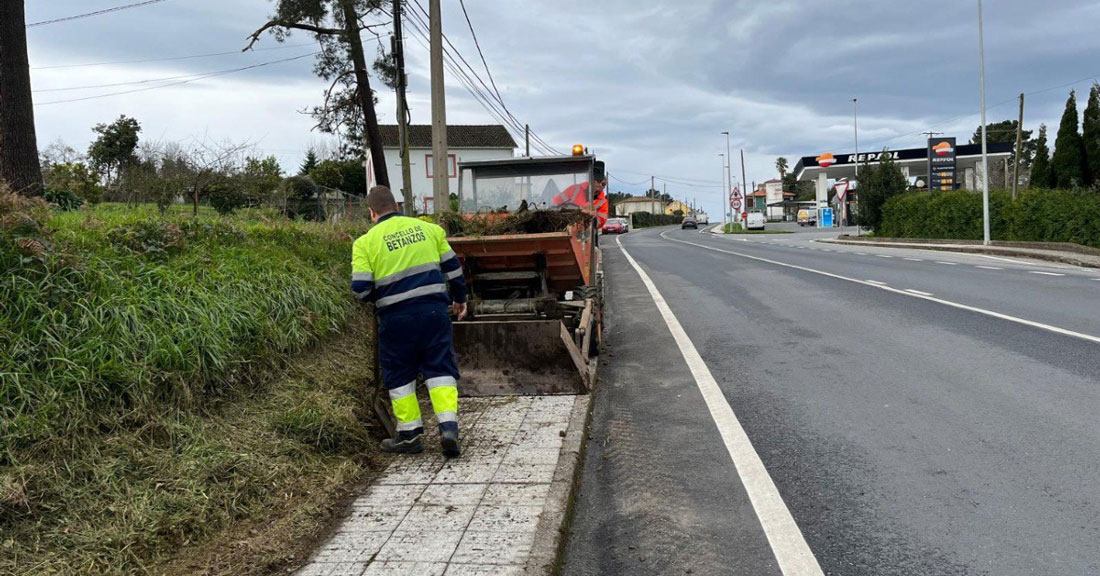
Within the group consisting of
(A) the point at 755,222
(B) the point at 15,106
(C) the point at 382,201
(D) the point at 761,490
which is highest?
(B) the point at 15,106

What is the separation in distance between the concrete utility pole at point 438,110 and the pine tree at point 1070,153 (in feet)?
86.7

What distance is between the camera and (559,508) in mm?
4078

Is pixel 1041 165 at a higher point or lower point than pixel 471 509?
higher

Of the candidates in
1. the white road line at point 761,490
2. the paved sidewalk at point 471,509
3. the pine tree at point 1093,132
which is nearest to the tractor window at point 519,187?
the white road line at point 761,490

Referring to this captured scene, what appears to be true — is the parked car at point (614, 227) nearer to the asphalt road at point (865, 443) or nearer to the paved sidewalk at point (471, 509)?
the asphalt road at point (865, 443)

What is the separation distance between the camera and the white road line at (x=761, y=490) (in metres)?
3.50

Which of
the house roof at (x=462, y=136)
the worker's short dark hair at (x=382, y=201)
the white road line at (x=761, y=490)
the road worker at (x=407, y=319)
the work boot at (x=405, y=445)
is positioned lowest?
the white road line at (x=761, y=490)

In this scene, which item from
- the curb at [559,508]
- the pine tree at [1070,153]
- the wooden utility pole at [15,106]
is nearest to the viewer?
the curb at [559,508]

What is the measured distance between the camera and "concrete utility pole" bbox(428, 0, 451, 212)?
1423 cm

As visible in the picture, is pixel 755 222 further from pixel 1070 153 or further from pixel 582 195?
pixel 582 195

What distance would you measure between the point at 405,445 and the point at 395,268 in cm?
119

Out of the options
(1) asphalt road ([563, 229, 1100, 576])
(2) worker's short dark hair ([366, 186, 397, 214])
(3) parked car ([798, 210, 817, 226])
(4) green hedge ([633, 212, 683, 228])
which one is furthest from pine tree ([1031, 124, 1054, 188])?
(4) green hedge ([633, 212, 683, 228])

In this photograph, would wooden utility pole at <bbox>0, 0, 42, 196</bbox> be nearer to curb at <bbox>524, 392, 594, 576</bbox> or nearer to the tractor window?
the tractor window

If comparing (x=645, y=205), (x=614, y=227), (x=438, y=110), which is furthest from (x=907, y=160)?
(x=645, y=205)
